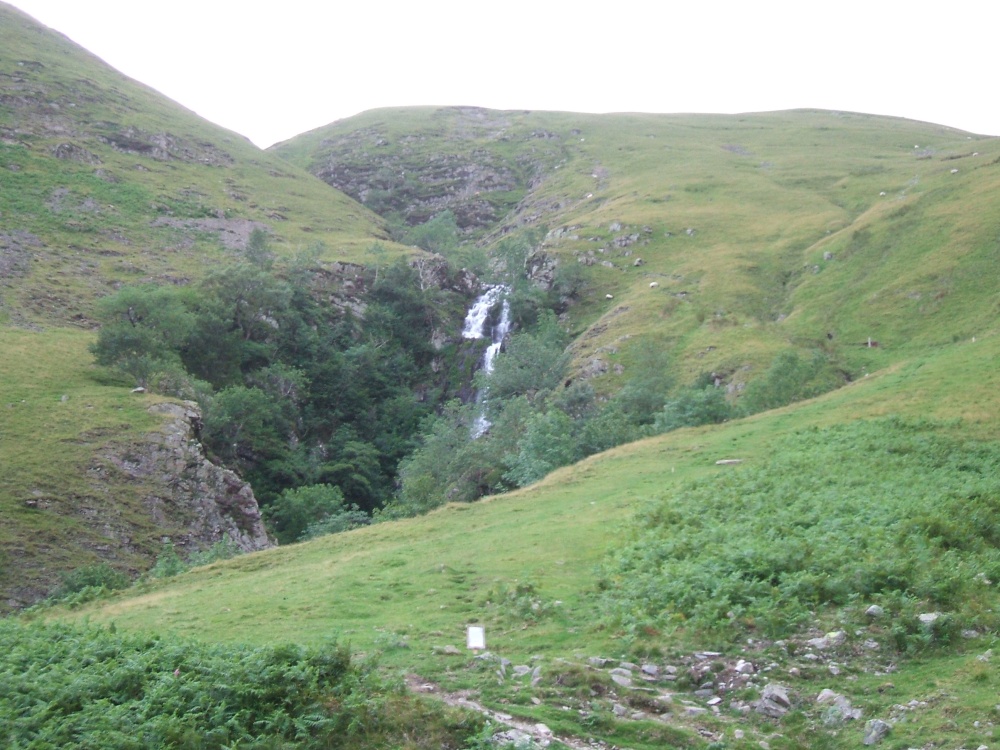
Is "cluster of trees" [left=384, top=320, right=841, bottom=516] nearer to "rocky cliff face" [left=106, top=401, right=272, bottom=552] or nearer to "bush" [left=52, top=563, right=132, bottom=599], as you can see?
"rocky cliff face" [left=106, top=401, right=272, bottom=552]

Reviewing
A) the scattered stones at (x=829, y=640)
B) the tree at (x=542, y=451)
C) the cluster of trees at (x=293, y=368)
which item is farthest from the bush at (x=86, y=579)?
the scattered stones at (x=829, y=640)

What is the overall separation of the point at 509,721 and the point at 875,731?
472cm

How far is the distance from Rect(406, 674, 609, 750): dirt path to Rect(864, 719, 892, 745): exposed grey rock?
3.32 metres

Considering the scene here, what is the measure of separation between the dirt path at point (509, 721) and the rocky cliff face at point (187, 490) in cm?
3501

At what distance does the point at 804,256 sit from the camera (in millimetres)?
85125

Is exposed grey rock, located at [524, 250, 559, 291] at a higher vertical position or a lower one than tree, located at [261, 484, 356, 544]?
higher

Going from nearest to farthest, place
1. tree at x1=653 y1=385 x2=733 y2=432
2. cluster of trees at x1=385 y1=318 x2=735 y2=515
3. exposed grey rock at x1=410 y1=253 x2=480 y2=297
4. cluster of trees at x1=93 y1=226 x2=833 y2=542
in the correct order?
tree at x1=653 y1=385 x2=733 y2=432
cluster of trees at x1=385 y1=318 x2=735 y2=515
cluster of trees at x1=93 y1=226 x2=833 y2=542
exposed grey rock at x1=410 y1=253 x2=480 y2=297

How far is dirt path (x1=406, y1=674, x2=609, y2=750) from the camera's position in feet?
34.2

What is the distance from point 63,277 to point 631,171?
99786 mm

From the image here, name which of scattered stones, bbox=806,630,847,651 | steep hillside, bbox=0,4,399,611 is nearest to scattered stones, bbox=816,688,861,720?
scattered stones, bbox=806,630,847,651

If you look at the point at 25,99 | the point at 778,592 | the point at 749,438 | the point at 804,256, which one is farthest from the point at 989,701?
the point at 25,99

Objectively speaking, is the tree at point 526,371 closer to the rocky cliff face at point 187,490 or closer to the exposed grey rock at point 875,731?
the rocky cliff face at point 187,490

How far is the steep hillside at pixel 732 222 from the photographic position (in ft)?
206

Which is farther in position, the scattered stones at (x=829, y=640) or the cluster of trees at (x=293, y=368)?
the cluster of trees at (x=293, y=368)
